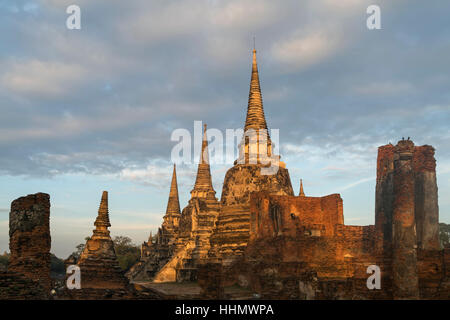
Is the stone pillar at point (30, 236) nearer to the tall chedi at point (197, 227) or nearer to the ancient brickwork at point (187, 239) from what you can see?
the tall chedi at point (197, 227)

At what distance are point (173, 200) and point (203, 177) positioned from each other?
9.03 m

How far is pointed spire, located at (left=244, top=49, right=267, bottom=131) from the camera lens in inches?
1341

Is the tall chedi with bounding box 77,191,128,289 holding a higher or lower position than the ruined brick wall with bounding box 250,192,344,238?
lower

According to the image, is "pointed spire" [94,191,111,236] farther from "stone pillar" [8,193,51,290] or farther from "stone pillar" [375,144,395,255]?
"stone pillar" [375,144,395,255]

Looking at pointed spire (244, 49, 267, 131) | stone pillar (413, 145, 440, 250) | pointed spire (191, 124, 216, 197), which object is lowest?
stone pillar (413, 145, 440, 250)

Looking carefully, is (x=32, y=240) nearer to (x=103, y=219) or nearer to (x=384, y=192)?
(x=103, y=219)

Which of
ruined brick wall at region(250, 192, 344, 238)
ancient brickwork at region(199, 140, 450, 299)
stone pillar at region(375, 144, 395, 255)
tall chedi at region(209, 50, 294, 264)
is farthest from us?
tall chedi at region(209, 50, 294, 264)

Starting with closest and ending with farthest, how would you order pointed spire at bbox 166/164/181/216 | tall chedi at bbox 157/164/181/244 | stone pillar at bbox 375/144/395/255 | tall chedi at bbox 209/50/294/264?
1. stone pillar at bbox 375/144/395/255
2. tall chedi at bbox 209/50/294/264
3. tall chedi at bbox 157/164/181/244
4. pointed spire at bbox 166/164/181/216

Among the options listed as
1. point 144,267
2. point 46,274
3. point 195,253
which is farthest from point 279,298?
point 144,267

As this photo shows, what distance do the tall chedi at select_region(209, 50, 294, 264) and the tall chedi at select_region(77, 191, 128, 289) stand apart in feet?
24.3

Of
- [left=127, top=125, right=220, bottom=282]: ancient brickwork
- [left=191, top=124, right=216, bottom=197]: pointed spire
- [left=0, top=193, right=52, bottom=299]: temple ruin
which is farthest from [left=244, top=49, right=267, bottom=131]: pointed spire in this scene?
[left=0, top=193, right=52, bottom=299]: temple ruin
